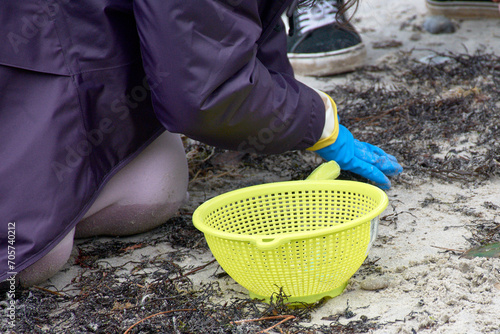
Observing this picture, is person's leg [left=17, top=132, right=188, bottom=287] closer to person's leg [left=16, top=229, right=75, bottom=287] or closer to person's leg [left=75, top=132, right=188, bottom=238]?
person's leg [left=75, top=132, right=188, bottom=238]

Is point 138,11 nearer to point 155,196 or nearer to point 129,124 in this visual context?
point 129,124

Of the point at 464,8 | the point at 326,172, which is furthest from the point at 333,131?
the point at 464,8

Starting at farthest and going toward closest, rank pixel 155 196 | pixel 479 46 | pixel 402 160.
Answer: pixel 479 46, pixel 402 160, pixel 155 196

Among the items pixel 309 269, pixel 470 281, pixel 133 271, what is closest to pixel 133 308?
pixel 133 271

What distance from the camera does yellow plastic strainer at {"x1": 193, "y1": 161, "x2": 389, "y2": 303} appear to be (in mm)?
1213

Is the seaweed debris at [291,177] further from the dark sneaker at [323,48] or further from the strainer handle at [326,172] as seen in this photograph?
the strainer handle at [326,172]

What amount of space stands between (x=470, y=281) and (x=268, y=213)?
57 cm

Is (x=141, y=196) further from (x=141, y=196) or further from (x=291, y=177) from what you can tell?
(x=291, y=177)

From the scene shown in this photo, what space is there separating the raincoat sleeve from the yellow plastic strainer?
0.56 ft

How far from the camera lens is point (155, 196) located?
1726mm

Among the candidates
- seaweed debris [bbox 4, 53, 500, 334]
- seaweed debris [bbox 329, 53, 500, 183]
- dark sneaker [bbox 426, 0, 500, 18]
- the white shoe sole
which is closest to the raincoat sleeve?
seaweed debris [bbox 4, 53, 500, 334]

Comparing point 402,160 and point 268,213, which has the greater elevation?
point 268,213

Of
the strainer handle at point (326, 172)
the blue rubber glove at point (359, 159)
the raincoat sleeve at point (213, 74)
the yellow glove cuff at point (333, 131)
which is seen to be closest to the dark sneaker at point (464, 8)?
the blue rubber glove at point (359, 159)

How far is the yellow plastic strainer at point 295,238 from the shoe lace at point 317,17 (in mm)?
1755
